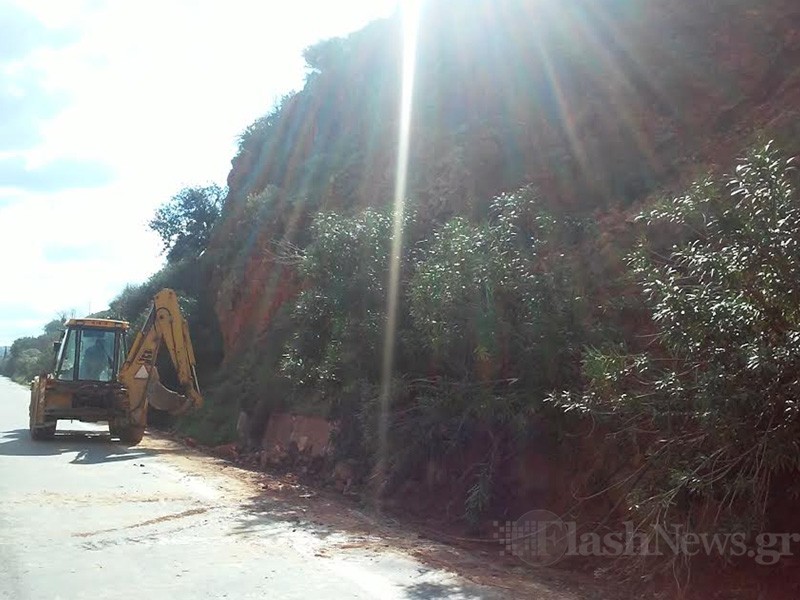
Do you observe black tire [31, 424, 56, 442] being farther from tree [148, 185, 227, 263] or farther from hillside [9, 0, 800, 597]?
tree [148, 185, 227, 263]

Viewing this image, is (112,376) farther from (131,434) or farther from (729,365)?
(729,365)

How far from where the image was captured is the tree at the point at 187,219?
43.4 meters

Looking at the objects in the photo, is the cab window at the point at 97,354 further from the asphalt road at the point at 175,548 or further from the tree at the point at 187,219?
the tree at the point at 187,219

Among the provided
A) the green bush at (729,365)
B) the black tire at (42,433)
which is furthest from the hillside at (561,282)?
the black tire at (42,433)

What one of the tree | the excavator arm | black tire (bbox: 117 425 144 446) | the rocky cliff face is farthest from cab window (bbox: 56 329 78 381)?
the tree

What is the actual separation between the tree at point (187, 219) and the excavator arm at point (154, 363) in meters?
24.0

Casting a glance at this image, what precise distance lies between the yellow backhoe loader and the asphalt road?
5818 mm

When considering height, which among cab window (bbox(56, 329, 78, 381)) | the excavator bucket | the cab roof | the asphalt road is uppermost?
the cab roof

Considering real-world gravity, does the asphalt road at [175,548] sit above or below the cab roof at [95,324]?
below

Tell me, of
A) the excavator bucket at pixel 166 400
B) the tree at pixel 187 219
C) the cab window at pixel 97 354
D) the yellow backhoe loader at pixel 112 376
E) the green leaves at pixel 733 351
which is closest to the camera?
the green leaves at pixel 733 351

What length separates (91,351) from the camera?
19375 millimetres

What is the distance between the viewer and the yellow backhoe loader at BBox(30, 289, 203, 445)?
1841cm

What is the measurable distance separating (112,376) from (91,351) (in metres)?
0.80

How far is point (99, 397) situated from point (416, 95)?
11.2 metres
